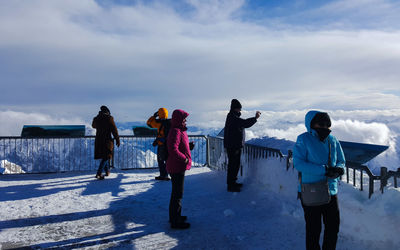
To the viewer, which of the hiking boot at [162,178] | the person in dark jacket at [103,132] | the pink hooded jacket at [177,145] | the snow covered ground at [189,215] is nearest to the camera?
the snow covered ground at [189,215]

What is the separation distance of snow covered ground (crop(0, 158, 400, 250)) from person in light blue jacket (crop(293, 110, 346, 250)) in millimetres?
1176

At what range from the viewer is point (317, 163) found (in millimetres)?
3646

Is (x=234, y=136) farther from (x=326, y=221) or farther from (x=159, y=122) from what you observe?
(x=326, y=221)

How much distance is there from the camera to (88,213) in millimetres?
6402

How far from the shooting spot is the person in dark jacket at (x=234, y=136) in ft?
25.0

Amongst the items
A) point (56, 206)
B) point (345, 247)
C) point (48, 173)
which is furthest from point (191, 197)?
point (48, 173)

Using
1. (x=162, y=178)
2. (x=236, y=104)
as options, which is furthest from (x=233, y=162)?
(x=162, y=178)

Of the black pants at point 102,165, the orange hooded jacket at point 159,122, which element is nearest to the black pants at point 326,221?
the orange hooded jacket at point 159,122

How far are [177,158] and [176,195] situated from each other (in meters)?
0.67

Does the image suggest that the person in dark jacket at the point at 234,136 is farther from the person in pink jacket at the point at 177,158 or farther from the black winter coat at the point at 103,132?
the black winter coat at the point at 103,132

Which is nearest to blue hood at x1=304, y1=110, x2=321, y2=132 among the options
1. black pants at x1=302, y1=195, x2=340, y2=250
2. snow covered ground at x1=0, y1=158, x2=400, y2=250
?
black pants at x1=302, y1=195, x2=340, y2=250

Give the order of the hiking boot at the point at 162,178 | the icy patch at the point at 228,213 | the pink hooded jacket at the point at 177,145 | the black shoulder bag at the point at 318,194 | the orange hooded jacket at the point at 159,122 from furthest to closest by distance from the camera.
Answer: the hiking boot at the point at 162,178 < the orange hooded jacket at the point at 159,122 < the icy patch at the point at 228,213 < the pink hooded jacket at the point at 177,145 < the black shoulder bag at the point at 318,194

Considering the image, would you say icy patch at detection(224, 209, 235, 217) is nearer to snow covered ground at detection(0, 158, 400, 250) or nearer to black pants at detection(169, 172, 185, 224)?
snow covered ground at detection(0, 158, 400, 250)

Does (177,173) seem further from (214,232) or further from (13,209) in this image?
(13,209)
